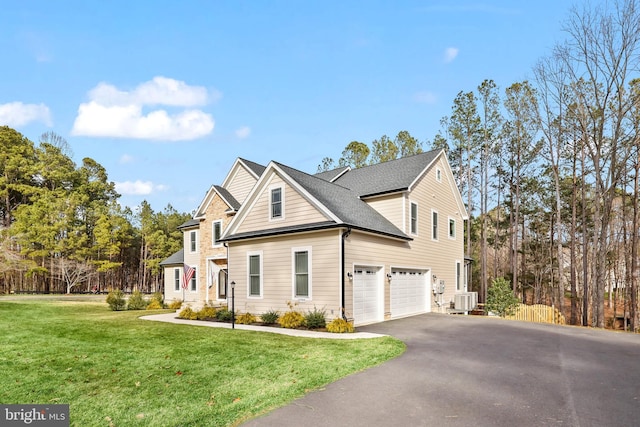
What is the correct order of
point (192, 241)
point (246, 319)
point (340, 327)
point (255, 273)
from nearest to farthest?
1. point (340, 327)
2. point (246, 319)
3. point (255, 273)
4. point (192, 241)

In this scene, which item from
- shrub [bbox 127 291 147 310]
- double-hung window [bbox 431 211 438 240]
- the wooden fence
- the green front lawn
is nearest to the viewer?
the green front lawn

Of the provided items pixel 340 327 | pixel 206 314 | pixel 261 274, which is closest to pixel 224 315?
pixel 206 314

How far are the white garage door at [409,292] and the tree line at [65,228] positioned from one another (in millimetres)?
32780

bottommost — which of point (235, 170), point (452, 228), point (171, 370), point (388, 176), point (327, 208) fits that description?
point (171, 370)

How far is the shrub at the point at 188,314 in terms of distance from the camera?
16.5 metres

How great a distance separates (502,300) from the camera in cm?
1986

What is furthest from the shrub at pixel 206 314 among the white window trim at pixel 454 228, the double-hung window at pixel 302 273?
the white window trim at pixel 454 228

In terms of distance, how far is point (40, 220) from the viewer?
3588 cm

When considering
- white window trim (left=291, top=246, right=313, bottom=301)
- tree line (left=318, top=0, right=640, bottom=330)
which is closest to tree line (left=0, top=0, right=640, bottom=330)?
tree line (left=318, top=0, right=640, bottom=330)

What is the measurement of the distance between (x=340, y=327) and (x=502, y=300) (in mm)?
11697

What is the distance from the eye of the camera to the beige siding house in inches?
548

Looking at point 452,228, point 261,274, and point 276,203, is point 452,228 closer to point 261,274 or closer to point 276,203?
point 276,203

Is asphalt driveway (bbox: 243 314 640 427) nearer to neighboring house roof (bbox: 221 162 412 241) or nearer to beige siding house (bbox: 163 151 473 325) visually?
beige siding house (bbox: 163 151 473 325)

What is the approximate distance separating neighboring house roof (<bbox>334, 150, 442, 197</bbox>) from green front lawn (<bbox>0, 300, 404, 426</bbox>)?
361 inches
